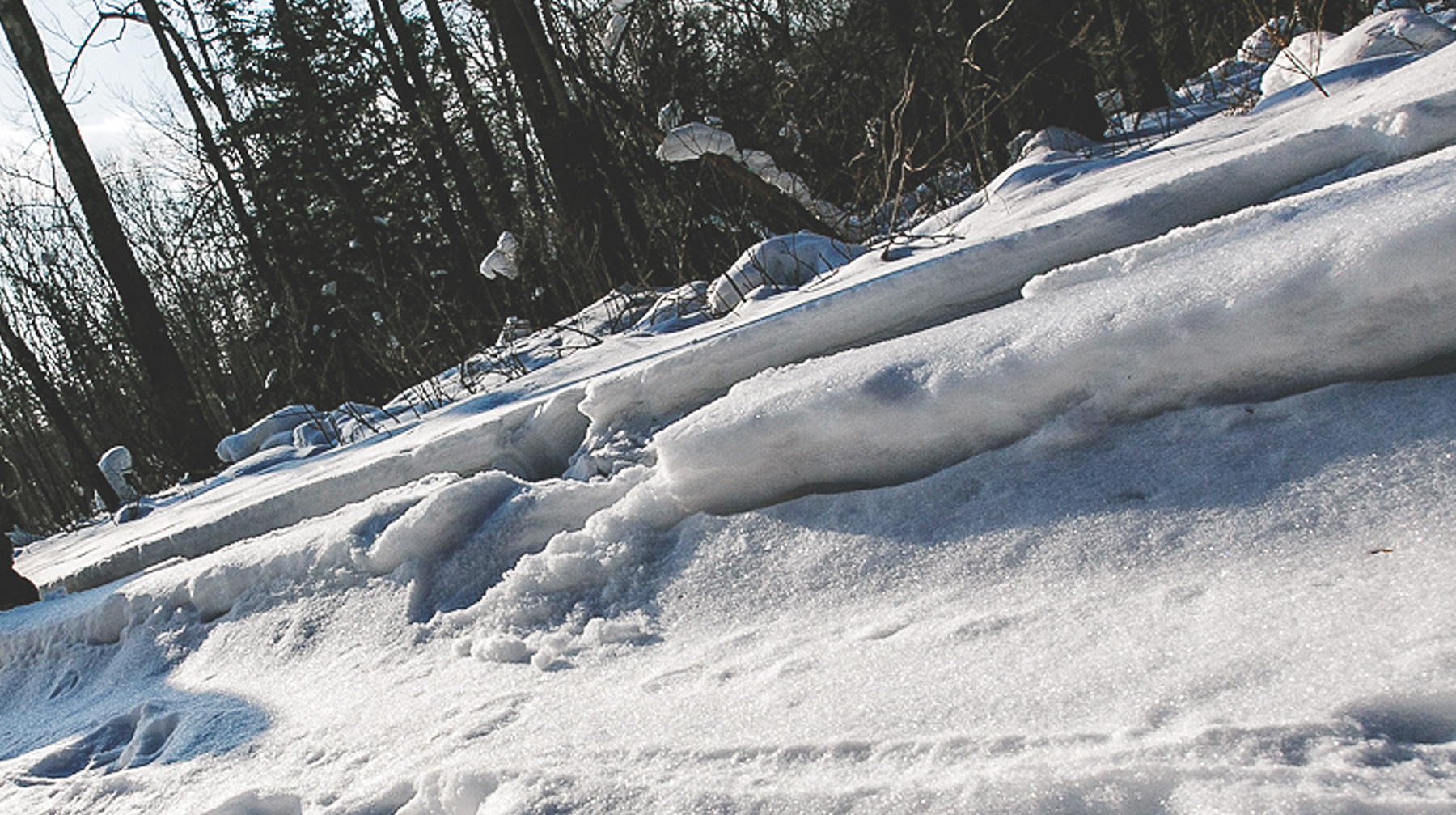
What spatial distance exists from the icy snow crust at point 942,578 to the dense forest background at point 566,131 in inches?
80.8

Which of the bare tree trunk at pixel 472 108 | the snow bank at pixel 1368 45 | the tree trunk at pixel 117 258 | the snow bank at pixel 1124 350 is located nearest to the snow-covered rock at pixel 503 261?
the tree trunk at pixel 117 258

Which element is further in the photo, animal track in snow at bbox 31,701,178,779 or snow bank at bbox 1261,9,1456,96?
snow bank at bbox 1261,9,1456,96

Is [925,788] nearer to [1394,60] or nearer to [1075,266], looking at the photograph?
[1075,266]

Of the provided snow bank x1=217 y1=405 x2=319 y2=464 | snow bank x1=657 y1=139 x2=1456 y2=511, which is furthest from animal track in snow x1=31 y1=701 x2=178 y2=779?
snow bank x1=217 y1=405 x2=319 y2=464

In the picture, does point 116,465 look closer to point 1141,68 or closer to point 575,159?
point 575,159

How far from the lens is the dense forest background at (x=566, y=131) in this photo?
200 inches

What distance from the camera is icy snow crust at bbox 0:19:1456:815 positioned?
35.9 inches

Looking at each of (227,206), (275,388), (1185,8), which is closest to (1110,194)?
(1185,8)

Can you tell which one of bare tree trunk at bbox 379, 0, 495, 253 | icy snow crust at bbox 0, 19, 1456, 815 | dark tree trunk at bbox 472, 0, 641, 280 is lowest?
icy snow crust at bbox 0, 19, 1456, 815

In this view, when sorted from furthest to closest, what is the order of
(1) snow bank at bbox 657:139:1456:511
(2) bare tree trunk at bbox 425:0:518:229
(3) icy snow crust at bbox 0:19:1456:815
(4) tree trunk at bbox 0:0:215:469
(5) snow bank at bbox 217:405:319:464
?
(2) bare tree trunk at bbox 425:0:518:229
(4) tree trunk at bbox 0:0:215:469
(5) snow bank at bbox 217:405:319:464
(1) snow bank at bbox 657:139:1456:511
(3) icy snow crust at bbox 0:19:1456:815

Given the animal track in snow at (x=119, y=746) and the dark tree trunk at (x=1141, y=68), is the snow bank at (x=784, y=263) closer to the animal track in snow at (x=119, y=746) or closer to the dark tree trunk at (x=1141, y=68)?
the animal track in snow at (x=119, y=746)

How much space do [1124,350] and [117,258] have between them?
7814 millimetres

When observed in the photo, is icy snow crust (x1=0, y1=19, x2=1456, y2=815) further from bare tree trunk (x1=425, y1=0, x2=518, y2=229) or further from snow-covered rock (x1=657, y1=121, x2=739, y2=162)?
bare tree trunk (x1=425, y1=0, x2=518, y2=229)

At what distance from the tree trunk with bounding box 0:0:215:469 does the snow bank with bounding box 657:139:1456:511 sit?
7.01m
